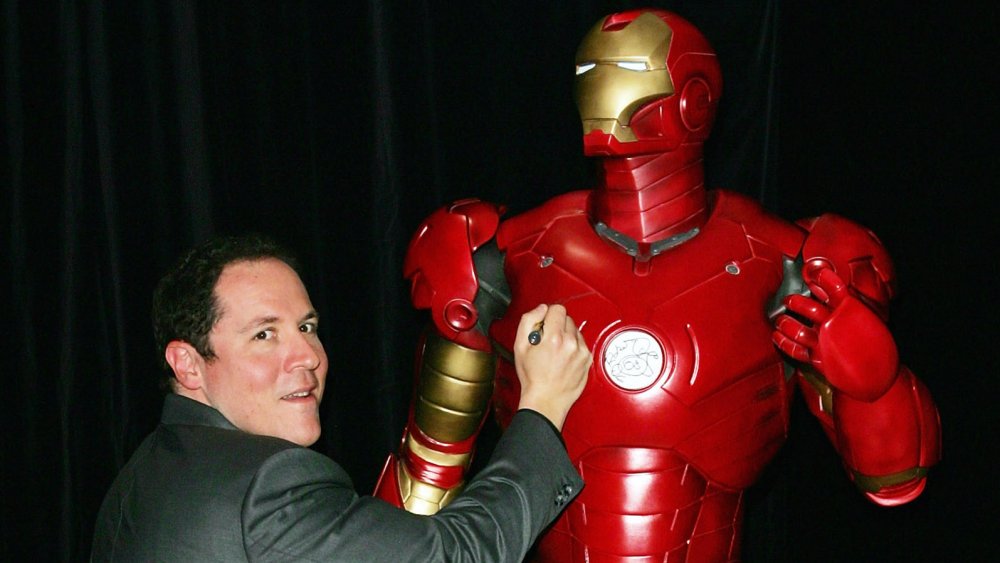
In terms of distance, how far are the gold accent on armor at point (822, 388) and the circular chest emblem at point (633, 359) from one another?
0.27m

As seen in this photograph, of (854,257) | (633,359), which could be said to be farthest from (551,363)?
(854,257)

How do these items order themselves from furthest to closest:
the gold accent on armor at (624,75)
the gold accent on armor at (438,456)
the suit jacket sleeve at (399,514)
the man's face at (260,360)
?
the gold accent on armor at (438,456)
the gold accent on armor at (624,75)
the man's face at (260,360)
the suit jacket sleeve at (399,514)

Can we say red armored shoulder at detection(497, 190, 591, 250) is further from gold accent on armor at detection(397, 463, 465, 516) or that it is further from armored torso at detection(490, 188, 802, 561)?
gold accent on armor at detection(397, 463, 465, 516)

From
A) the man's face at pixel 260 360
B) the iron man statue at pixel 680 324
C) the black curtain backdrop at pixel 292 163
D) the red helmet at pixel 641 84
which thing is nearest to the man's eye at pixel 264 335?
the man's face at pixel 260 360

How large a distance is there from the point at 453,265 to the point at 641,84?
1.45 ft

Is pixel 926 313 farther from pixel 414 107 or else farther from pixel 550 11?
pixel 414 107

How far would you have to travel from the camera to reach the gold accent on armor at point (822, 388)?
159 centimetres

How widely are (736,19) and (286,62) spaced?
1093 mm

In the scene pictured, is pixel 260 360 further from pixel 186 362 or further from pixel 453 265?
pixel 453 265

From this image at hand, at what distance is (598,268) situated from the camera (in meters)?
1.60

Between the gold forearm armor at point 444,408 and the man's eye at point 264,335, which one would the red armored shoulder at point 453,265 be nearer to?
the gold forearm armor at point 444,408

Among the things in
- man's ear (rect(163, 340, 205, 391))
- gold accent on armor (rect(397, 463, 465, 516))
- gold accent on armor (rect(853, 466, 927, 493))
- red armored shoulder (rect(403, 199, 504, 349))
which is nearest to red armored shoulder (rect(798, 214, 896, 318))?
gold accent on armor (rect(853, 466, 927, 493))

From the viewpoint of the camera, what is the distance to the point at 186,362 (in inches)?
52.3

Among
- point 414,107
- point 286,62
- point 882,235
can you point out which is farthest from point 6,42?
point 882,235
